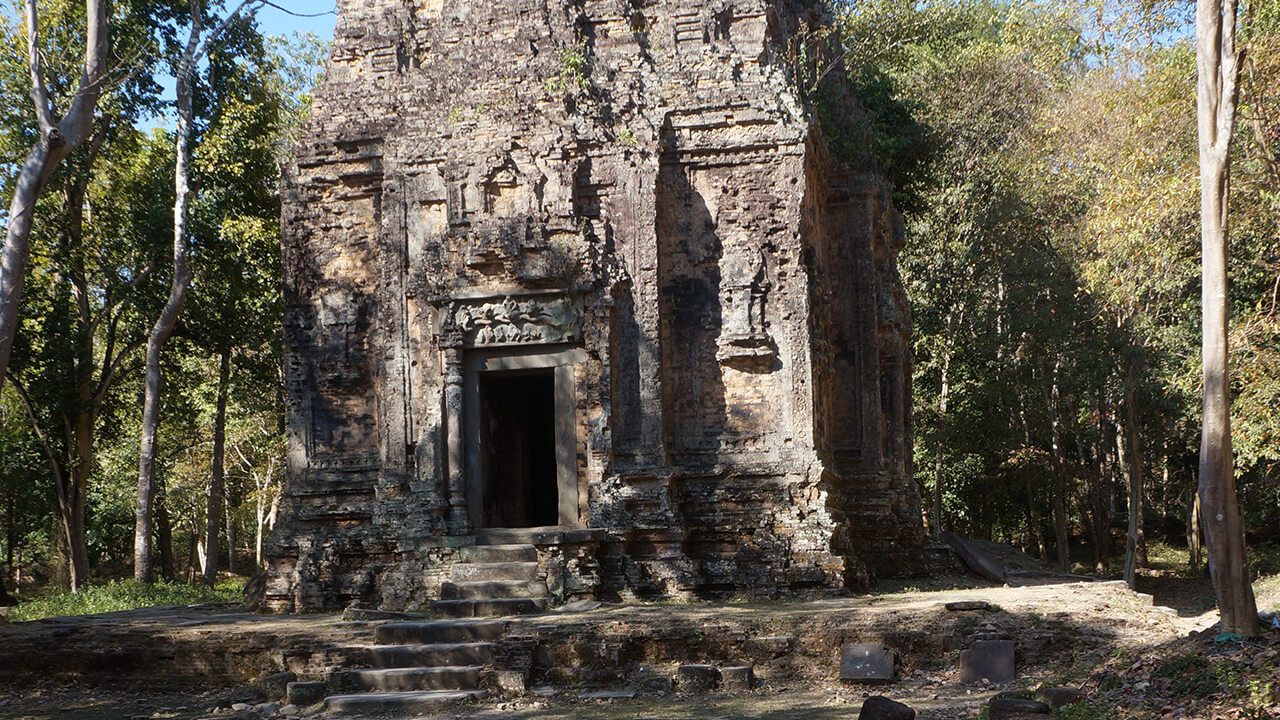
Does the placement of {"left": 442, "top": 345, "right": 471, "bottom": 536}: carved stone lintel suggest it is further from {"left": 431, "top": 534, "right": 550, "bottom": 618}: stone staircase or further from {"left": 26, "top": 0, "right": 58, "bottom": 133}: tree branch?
{"left": 26, "top": 0, "right": 58, "bottom": 133}: tree branch

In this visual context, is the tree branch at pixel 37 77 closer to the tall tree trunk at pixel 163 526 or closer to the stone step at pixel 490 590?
the stone step at pixel 490 590

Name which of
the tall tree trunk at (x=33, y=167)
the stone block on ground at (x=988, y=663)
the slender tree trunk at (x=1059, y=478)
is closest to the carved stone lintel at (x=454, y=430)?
the tall tree trunk at (x=33, y=167)

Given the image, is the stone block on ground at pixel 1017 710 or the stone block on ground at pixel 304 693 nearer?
the stone block on ground at pixel 1017 710

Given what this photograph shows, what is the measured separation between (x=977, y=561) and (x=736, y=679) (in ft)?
22.4

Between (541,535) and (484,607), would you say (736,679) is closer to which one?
(484,607)

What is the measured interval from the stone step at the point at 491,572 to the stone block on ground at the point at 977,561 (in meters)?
6.13

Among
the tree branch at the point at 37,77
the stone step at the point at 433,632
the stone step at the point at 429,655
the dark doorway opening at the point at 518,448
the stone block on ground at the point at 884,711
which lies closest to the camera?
the stone block on ground at the point at 884,711

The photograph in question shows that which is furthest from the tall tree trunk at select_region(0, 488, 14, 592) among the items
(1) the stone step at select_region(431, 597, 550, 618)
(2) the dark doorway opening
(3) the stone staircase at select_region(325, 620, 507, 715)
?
(3) the stone staircase at select_region(325, 620, 507, 715)

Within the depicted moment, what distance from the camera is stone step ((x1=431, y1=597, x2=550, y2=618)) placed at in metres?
11.5

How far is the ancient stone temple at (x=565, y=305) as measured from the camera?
12516 millimetres

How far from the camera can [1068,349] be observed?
76.4 ft

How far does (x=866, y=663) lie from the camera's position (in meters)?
9.37

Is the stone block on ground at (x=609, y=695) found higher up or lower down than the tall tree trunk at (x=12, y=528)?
lower down

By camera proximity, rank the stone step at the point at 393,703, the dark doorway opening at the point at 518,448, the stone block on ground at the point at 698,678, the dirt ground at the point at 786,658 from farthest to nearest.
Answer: the dark doorway opening at the point at 518,448 → the stone block on ground at the point at 698,678 → the stone step at the point at 393,703 → the dirt ground at the point at 786,658
